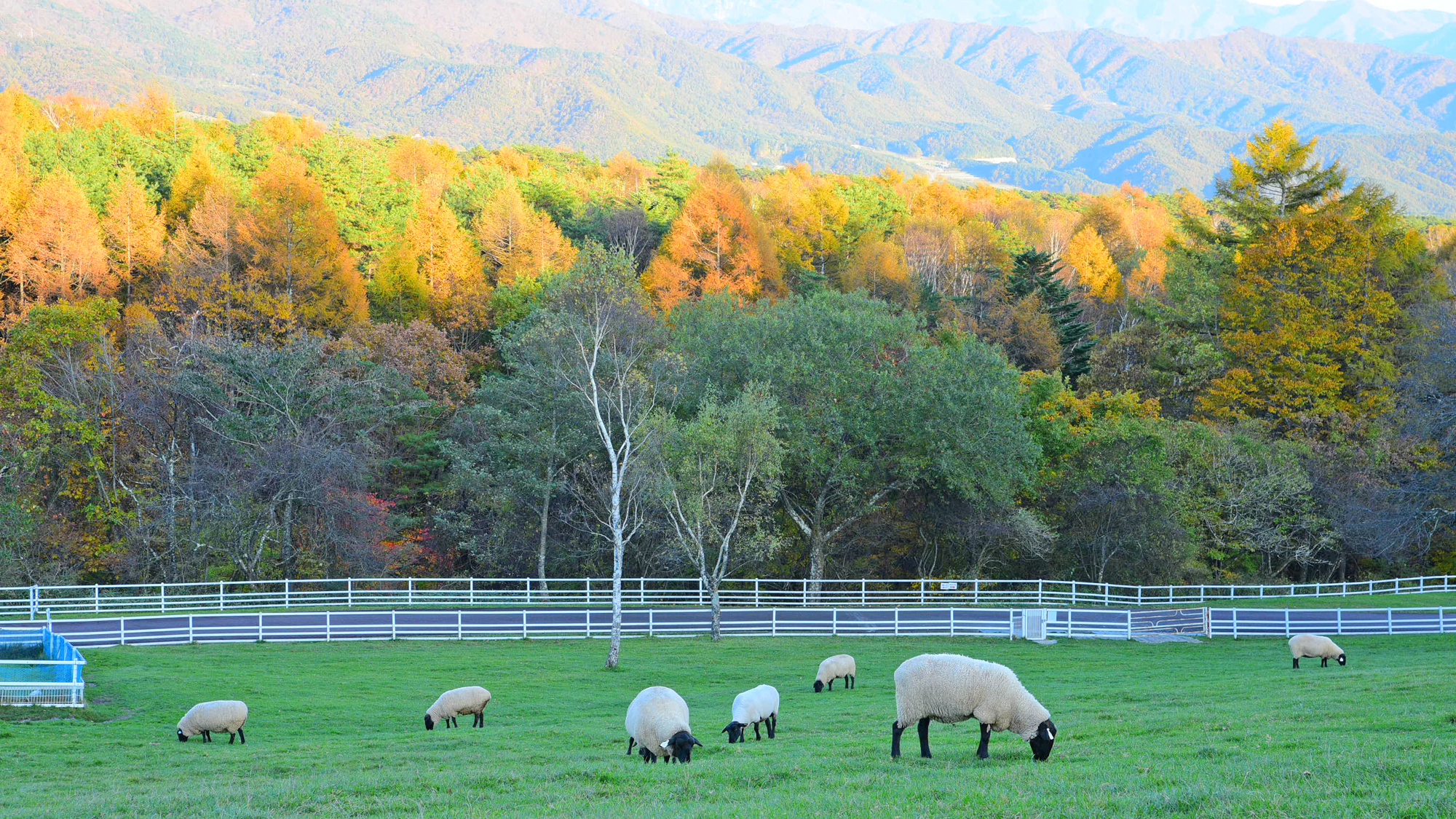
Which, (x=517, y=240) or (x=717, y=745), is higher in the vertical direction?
(x=517, y=240)

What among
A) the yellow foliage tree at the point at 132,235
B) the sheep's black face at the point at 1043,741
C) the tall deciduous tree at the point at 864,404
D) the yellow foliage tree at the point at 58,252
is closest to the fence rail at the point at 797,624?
the tall deciduous tree at the point at 864,404

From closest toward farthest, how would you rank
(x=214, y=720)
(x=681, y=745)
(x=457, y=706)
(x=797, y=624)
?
(x=681, y=745) → (x=214, y=720) → (x=457, y=706) → (x=797, y=624)

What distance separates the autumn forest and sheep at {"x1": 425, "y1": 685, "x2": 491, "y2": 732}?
10.7 metres

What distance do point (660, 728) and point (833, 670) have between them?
9.35m

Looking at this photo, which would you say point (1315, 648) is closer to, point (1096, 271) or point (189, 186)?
point (1096, 271)

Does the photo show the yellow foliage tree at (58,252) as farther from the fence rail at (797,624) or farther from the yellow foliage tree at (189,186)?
the fence rail at (797,624)

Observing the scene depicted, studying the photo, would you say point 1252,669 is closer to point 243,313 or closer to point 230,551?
point 230,551

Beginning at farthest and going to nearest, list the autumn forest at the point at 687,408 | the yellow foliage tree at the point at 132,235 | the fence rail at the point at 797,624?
the yellow foliage tree at the point at 132,235 → the autumn forest at the point at 687,408 → the fence rail at the point at 797,624

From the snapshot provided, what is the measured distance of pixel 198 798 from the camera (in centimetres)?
1159

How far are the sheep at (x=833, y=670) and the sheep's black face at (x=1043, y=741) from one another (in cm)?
1109

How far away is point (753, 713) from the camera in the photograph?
55.0 feet

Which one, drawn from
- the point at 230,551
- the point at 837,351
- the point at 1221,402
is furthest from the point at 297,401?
the point at 1221,402

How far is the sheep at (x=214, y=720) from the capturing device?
57.3 feet

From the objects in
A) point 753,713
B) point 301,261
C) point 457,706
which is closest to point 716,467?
point 457,706
